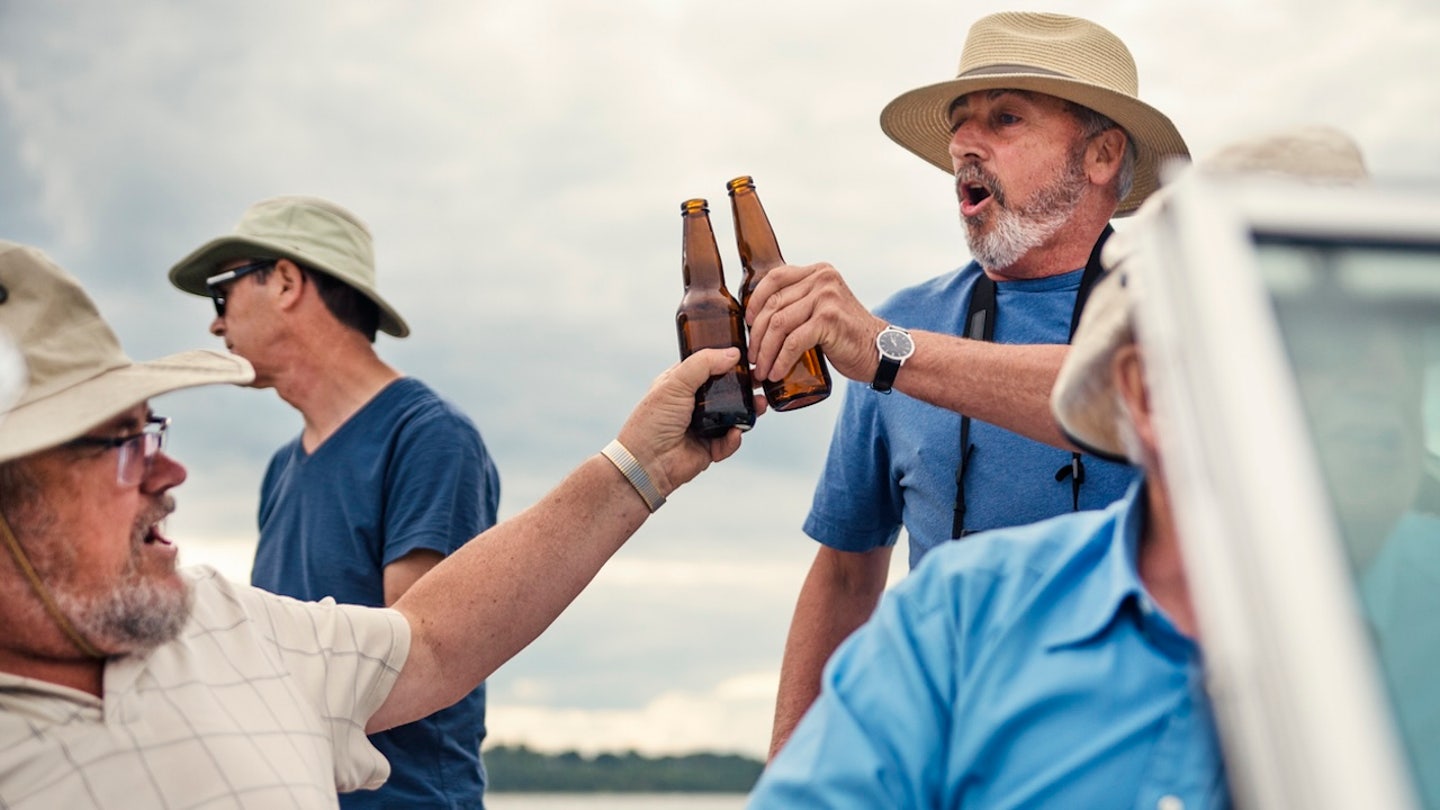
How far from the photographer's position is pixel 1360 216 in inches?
49.1

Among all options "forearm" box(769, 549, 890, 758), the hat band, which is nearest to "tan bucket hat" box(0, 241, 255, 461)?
"forearm" box(769, 549, 890, 758)

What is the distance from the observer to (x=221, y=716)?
269cm

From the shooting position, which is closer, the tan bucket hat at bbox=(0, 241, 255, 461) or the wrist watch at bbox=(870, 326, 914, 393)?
the tan bucket hat at bbox=(0, 241, 255, 461)

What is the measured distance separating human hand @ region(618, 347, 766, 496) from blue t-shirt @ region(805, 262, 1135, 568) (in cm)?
86

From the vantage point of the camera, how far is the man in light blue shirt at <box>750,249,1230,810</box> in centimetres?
171

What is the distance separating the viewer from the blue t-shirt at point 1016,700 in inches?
67.2

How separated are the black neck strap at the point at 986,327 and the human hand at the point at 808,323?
43 cm

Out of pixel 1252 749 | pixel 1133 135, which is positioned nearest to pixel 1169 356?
pixel 1252 749

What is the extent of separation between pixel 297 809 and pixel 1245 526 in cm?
206

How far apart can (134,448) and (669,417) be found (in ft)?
3.96

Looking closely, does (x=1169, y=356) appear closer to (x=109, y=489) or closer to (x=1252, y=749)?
(x=1252, y=749)

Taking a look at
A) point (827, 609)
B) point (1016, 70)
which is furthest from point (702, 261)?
point (827, 609)

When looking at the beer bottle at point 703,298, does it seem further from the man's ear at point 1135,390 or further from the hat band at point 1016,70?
the man's ear at point 1135,390

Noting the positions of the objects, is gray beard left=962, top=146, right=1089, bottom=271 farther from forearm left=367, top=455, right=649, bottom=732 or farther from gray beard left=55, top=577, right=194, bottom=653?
gray beard left=55, top=577, right=194, bottom=653
